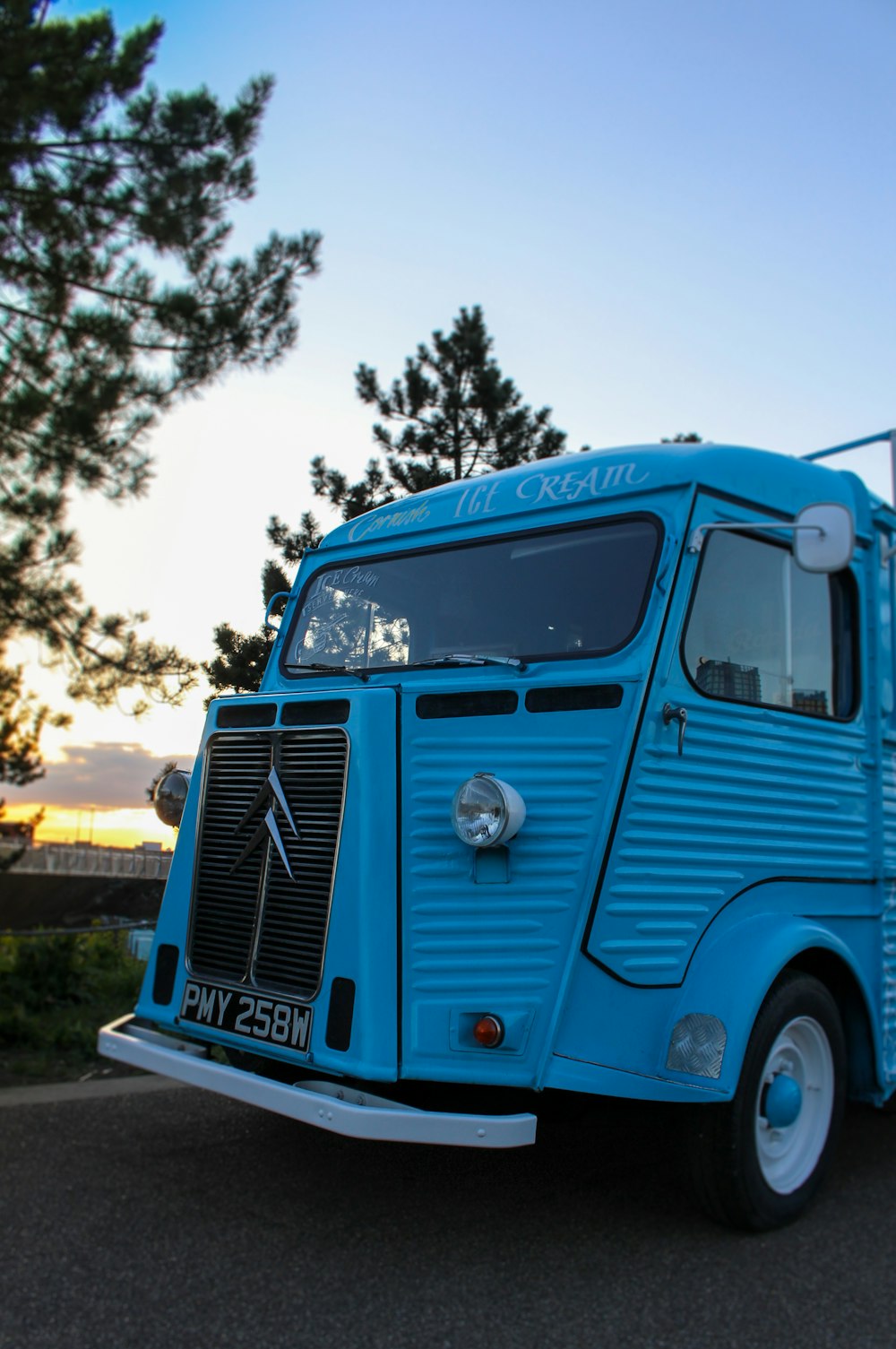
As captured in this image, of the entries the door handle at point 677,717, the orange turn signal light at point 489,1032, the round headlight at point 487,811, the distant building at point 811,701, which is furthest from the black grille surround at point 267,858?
the distant building at point 811,701

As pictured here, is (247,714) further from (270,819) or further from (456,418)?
(456,418)

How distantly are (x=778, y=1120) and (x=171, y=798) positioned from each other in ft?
8.63

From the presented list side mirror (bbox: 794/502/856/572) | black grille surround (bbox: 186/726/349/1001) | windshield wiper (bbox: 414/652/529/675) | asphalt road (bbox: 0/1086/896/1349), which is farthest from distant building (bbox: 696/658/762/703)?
asphalt road (bbox: 0/1086/896/1349)

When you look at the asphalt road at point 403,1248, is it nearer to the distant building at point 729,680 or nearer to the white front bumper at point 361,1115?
the white front bumper at point 361,1115

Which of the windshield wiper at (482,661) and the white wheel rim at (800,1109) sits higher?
the windshield wiper at (482,661)

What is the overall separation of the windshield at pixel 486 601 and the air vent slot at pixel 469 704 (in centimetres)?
28

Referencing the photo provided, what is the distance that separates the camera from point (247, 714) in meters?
4.37

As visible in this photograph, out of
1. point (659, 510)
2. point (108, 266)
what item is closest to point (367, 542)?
point (659, 510)

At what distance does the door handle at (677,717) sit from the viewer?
399cm

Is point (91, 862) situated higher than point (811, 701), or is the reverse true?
point (811, 701)

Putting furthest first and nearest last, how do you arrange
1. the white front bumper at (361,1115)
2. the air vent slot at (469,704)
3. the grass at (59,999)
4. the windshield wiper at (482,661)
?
the grass at (59,999) → the windshield wiper at (482,661) → the air vent slot at (469,704) → the white front bumper at (361,1115)

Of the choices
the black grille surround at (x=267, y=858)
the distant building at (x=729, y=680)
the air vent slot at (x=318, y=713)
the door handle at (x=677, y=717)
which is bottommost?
the black grille surround at (x=267, y=858)

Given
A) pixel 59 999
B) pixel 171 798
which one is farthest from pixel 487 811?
pixel 59 999

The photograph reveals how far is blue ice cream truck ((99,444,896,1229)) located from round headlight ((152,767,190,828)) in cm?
2
